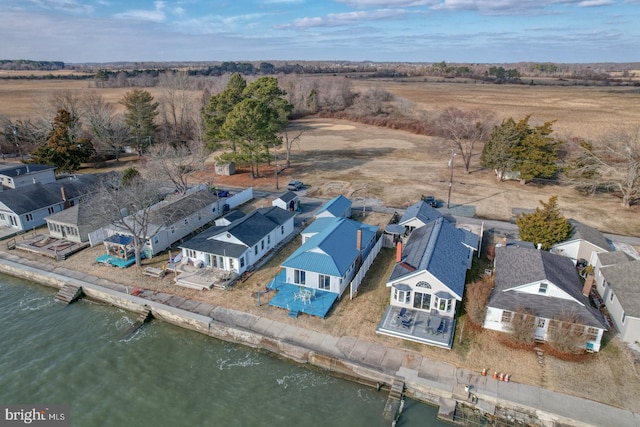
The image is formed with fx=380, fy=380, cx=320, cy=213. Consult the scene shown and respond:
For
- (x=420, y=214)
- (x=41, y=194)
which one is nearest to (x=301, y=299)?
(x=420, y=214)

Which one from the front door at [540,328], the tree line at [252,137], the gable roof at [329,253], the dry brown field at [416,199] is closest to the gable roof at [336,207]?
the dry brown field at [416,199]

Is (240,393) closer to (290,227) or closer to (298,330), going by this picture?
(298,330)

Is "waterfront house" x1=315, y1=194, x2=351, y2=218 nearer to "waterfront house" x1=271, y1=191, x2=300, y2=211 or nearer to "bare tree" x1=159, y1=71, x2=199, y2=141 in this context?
"waterfront house" x1=271, y1=191, x2=300, y2=211

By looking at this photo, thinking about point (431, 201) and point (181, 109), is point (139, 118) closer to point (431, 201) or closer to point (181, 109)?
point (181, 109)

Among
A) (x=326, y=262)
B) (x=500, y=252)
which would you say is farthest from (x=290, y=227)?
(x=500, y=252)

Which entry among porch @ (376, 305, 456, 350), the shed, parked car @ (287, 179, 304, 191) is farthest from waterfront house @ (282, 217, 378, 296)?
the shed

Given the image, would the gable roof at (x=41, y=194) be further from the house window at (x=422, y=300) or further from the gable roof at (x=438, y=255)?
the house window at (x=422, y=300)
